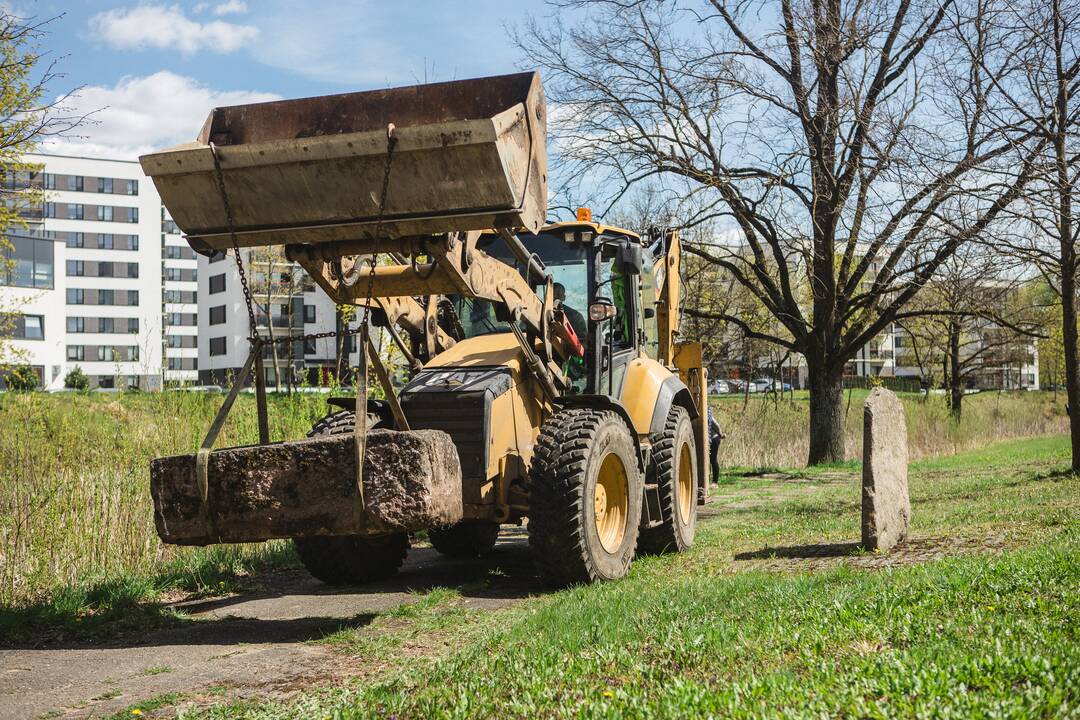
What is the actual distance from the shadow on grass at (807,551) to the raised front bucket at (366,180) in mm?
3978

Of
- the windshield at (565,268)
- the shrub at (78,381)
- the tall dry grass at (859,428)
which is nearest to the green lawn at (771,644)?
the windshield at (565,268)

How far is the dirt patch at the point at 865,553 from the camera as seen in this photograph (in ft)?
26.8

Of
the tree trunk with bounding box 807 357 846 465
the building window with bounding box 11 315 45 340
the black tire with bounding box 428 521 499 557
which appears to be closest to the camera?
the black tire with bounding box 428 521 499 557

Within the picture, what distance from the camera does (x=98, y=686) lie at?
5.26m

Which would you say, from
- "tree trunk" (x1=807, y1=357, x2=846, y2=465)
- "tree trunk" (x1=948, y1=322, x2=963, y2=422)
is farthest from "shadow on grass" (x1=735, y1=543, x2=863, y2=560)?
"tree trunk" (x1=948, y1=322, x2=963, y2=422)

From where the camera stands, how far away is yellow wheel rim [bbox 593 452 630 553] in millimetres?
8031

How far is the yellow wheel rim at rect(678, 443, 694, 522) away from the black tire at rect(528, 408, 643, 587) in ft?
8.29

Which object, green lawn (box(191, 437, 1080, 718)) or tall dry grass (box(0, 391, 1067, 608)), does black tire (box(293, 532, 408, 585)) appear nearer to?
green lawn (box(191, 437, 1080, 718))

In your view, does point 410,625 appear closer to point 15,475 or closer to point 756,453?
point 15,475

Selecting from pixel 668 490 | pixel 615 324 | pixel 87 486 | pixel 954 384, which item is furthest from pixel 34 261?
pixel 668 490

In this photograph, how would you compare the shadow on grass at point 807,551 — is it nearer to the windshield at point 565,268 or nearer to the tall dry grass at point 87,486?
the windshield at point 565,268

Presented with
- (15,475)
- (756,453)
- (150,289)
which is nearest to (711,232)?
(756,453)

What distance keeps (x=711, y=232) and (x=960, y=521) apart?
53.5 ft

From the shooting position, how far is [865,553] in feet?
28.3
